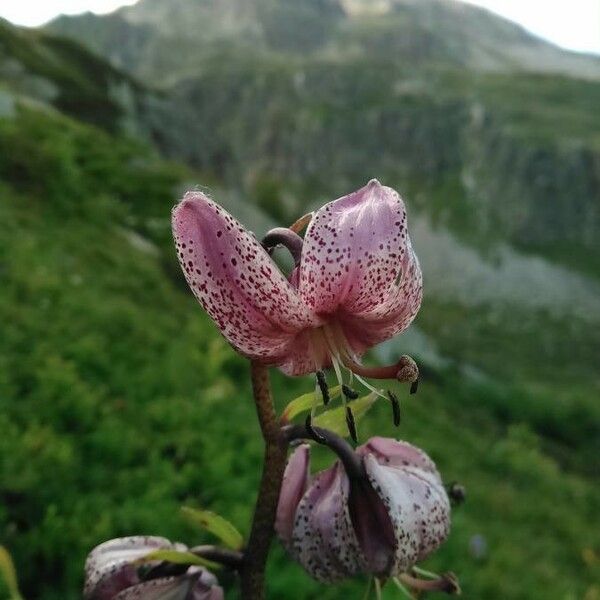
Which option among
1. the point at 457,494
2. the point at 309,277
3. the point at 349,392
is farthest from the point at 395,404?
the point at 457,494

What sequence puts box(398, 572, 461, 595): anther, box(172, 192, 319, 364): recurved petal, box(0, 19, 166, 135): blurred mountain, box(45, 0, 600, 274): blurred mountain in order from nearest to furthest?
box(172, 192, 319, 364): recurved petal < box(398, 572, 461, 595): anther < box(0, 19, 166, 135): blurred mountain < box(45, 0, 600, 274): blurred mountain

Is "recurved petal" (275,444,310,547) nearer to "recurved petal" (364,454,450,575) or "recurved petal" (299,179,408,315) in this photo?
"recurved petal" (364,454,450,575)

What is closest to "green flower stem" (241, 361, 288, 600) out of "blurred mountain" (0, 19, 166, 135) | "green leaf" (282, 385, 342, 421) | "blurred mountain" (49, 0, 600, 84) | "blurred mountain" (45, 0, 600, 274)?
"green leaf" (282, 385, 342, 421)

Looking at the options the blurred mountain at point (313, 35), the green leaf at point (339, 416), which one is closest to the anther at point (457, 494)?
the green leaf at point (339, 416)

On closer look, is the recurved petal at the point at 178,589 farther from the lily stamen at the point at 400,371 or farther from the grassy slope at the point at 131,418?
the grassy slope at the point at 131,418

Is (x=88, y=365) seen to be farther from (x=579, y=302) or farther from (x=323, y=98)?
(x=323, y=98)

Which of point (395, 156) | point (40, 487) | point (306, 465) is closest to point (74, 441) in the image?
point (40, 487)
